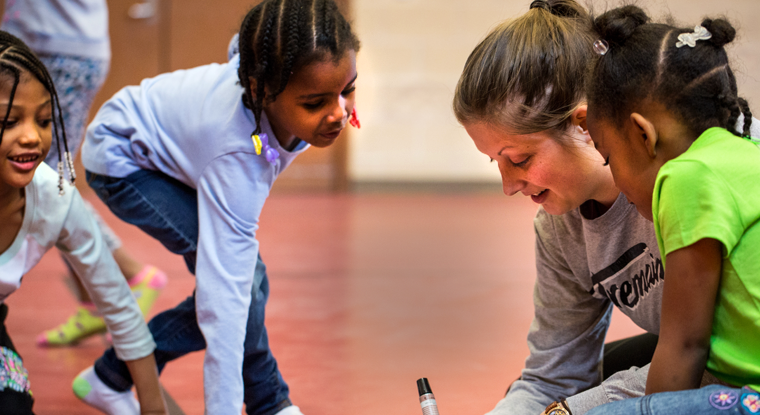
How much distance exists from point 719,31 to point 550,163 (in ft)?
0.86

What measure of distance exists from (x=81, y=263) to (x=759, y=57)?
479cm

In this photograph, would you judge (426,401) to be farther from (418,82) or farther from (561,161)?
(418,82)

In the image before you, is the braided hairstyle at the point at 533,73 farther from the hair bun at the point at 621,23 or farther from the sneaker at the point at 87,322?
the sneaker at the point at 87,322

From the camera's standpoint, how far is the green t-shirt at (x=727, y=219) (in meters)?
0.61

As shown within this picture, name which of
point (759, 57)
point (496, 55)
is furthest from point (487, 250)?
point (759, 57)

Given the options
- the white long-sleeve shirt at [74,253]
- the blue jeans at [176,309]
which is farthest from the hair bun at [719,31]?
the white long-sleeve shirt at [74,253]

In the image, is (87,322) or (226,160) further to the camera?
(87,322)

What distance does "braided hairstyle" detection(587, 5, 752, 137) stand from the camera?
663mm

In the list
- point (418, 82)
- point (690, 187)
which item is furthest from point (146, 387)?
point (418, 82)

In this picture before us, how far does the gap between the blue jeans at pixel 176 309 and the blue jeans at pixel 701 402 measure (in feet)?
2.13

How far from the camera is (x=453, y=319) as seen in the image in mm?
1854

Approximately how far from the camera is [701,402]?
0.64 meters

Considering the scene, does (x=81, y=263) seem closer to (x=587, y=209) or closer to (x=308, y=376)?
(x=308, y=376)

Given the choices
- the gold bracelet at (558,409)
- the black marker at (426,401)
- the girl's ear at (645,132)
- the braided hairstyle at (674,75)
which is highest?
the braided hairstyle at (674,75)
